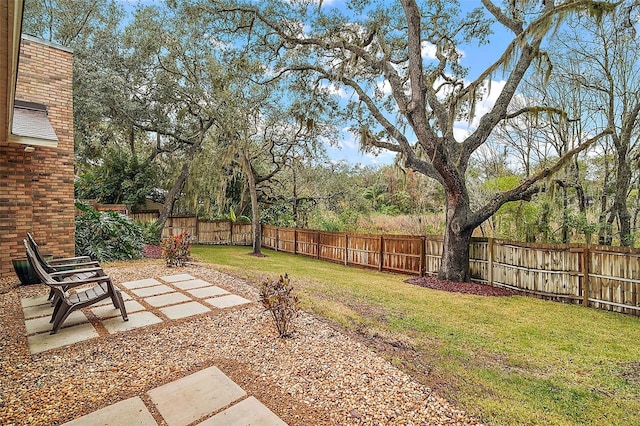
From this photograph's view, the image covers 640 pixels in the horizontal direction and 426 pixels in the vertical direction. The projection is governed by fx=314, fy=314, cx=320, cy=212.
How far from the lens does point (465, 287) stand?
305 inches

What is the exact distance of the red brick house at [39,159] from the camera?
19.8 ft

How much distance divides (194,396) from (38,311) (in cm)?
339

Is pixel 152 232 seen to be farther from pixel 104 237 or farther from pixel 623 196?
pixel 623 196

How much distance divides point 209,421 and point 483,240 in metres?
7.85

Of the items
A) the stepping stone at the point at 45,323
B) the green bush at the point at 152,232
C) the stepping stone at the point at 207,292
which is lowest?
the stepping stone at the point at 45,323

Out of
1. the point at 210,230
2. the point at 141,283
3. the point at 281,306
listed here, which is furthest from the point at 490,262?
the point at 210,230

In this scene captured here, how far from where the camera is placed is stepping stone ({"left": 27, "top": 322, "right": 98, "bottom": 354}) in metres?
3.21

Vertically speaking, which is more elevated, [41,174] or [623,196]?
[41,174]

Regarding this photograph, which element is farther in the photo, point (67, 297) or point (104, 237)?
point (104, 237)

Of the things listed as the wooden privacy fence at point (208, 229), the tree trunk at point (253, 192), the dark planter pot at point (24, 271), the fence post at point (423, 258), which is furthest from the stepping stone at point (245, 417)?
the wooden privacy fence at point (208, 229)

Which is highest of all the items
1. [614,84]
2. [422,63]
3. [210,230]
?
[422,63]

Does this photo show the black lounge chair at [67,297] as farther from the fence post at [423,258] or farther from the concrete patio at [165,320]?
the fence post at [423,258]

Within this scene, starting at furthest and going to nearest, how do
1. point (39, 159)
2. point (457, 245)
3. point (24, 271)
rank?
point (457, 245) → point (39, 159) → point (24, 271)

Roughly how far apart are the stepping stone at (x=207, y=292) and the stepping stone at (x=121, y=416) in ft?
9.18
